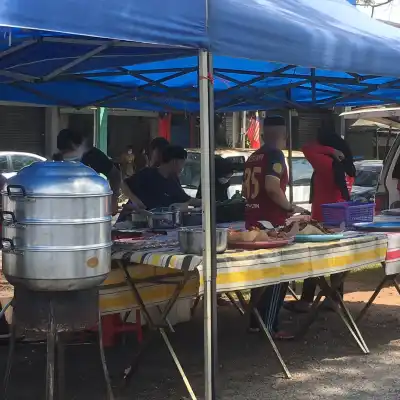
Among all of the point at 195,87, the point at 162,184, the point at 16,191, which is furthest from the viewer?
the point at 195,87

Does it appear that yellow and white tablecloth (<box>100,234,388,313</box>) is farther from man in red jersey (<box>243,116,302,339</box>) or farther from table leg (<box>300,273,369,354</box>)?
man in red jersey (<box>243,116,302,339</box>)

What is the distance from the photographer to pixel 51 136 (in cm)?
1997

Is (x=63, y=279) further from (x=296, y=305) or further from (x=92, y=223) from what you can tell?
(x=296, y=305)

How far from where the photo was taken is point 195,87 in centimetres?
752

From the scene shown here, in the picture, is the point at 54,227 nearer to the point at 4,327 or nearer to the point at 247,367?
the point at 247,367

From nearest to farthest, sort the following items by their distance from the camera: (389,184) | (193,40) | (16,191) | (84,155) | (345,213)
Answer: (16,191), (193,40), (345,213), (84,155), (389,184)

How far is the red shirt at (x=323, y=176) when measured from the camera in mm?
6129

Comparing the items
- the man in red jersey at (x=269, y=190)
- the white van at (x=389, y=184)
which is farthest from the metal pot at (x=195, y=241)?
the white van at (x=389, y=184)

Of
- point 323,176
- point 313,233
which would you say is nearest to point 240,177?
point 323,176

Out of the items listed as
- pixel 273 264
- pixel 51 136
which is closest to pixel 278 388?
pixel 273 264

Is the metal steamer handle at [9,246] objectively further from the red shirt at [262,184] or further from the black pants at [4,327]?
the red shirt at [262,184]

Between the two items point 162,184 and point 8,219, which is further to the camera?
point 162,184

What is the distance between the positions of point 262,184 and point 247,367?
1445 millimetres

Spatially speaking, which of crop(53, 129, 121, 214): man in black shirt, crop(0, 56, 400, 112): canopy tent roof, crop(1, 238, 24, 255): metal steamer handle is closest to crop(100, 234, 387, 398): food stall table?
crop(1, 238, 24, 255): metal steamer handle
